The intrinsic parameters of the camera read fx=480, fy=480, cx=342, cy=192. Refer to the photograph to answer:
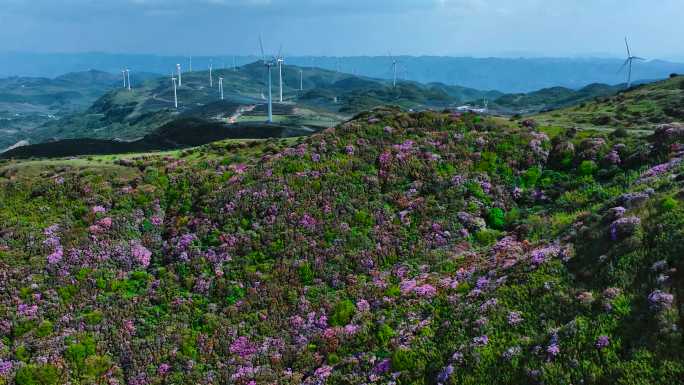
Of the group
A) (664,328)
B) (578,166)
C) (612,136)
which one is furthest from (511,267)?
(612,136)

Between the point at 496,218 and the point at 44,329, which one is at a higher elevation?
the point at 496,218

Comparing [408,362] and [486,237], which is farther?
[486,237]

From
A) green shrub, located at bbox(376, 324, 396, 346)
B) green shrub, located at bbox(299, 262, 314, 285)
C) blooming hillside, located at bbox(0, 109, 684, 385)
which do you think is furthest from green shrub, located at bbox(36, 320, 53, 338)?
green shrub, located at bbox(376, 324, 396, 346)

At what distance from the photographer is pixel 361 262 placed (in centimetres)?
3130

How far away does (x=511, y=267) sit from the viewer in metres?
24.7

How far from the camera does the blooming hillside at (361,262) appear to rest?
756 inches

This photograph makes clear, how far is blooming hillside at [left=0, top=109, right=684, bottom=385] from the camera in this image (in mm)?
19203

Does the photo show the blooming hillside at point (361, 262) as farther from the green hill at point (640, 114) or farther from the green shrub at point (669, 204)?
the green hill at point (640, 114)

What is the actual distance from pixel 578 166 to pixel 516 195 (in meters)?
6.42

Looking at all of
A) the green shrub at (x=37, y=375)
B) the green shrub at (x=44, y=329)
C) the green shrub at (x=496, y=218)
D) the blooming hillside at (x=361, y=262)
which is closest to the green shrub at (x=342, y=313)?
the blooming hillside at (x=361, y=262)

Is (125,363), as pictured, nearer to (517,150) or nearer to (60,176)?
(60,176)

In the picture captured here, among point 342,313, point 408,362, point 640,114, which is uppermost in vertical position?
point 640,114

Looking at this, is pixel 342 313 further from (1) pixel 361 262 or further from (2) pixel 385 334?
(1) pixel 361 262

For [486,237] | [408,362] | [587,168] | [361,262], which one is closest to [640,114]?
[587,168]
